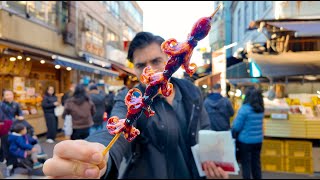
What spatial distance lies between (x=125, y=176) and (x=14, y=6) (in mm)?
9573

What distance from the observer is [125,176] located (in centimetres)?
233

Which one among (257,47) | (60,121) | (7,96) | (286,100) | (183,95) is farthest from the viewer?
(60,121)

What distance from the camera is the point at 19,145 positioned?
565 cm

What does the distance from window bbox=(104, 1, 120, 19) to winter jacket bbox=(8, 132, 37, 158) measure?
17132 mm

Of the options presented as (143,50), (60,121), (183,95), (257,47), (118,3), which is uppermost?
(118,3)

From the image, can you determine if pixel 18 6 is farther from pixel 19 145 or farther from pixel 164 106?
pixel 164 106

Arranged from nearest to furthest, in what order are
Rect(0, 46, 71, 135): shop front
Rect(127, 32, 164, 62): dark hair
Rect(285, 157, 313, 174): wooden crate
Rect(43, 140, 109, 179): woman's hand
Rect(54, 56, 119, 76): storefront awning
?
1. Rect(43, 140, 109, 179): woman's hand
2. Rect(127, 32, 164, 62): dark hair
3. Rect(285, 157, 313, 174): wooden crate
4. Rect(0, 46, 71, 135): shop front
5. Rect(54, 56, 119, 76): storefront awning

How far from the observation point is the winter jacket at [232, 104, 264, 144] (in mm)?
5539

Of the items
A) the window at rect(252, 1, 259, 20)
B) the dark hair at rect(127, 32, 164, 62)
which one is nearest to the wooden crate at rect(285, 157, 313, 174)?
the dark hair at rect(127, 32, 164, 62)

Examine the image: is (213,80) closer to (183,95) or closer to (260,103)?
(260,103)

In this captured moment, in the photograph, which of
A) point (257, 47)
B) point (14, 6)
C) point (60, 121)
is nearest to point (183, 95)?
point (257, 47)

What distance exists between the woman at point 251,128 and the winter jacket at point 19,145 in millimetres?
3736

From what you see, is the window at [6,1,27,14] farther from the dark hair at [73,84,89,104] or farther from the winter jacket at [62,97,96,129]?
the winter jacket at [62,97,96,129]

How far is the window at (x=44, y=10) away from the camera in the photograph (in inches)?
463
